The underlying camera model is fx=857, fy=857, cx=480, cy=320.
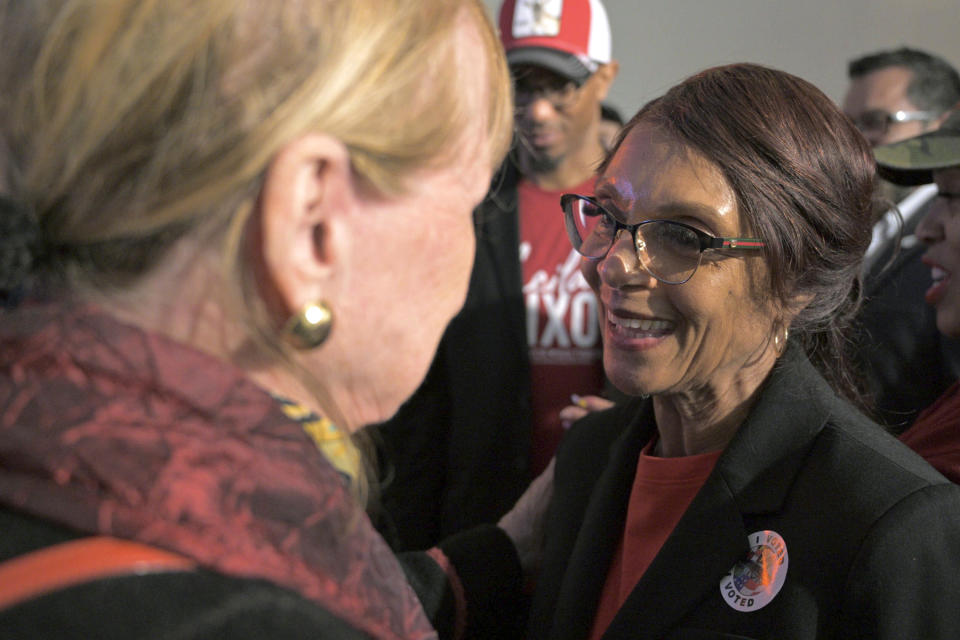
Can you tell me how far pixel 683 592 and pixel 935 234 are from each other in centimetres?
140

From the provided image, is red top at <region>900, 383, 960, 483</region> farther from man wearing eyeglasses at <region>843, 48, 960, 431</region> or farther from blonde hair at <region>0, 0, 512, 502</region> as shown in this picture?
blonde hair at <region>0, 0, 512, 502</region>

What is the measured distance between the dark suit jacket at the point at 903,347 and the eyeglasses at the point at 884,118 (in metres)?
1.49

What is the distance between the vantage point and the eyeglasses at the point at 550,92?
10.7 feet

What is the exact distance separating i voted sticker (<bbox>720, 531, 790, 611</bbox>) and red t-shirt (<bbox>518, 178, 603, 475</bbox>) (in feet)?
4.24

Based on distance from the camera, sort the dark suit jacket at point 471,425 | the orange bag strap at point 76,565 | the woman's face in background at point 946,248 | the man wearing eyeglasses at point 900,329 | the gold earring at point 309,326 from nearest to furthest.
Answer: the orange bag strap at point 76,565
the gold earring at point 309,326
the woman's face in background at point 946,248
the man wearing eyeglasses at point 900,329
the dark suit jacket at point 471,425

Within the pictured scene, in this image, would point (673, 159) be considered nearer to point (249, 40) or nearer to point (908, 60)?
point (249, 40)

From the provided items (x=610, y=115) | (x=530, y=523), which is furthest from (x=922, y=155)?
(x=610, y=115)

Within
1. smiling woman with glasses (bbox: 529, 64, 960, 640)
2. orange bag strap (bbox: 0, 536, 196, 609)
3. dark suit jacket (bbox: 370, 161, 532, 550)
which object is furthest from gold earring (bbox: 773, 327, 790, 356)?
orange bag strap (bbox: 0, 536, 196, 609)

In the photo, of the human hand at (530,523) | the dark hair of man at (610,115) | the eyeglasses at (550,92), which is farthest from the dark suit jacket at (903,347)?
the dark hair of man at (610,115)

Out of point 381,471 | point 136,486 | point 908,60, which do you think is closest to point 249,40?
point 136,486

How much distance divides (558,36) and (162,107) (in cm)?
275

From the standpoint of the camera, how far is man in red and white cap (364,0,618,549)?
277 cm

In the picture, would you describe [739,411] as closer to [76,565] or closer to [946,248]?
[946,248]

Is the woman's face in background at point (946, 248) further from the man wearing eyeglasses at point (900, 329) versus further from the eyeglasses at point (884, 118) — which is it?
the eyeglasses at point (884, 118)
